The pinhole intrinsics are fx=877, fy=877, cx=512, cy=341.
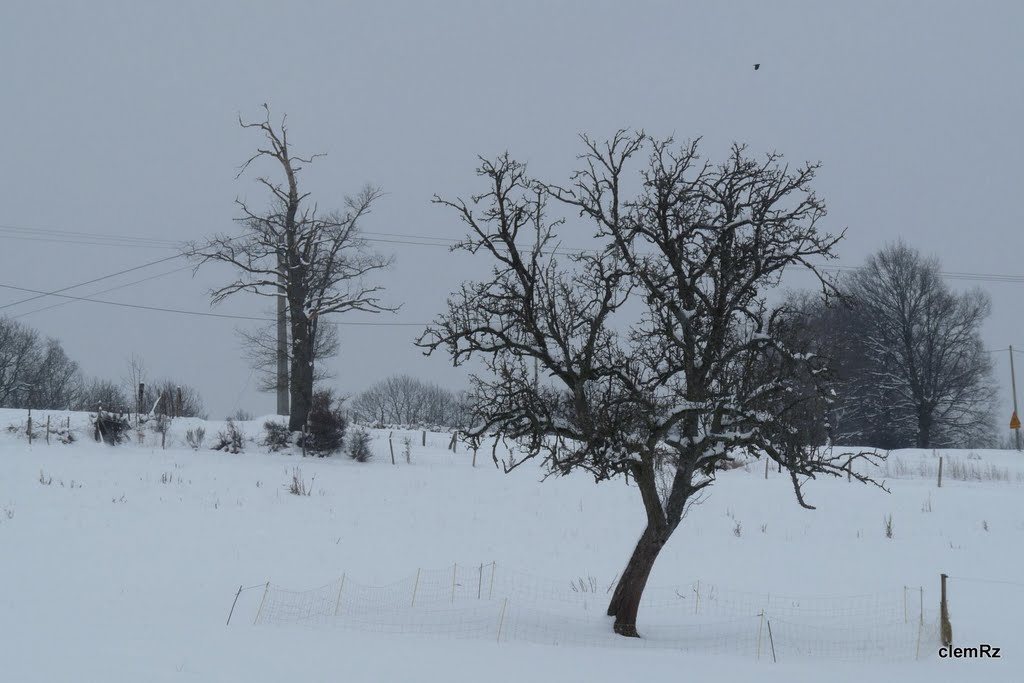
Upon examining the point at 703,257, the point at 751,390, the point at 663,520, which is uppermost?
the point at 703,257

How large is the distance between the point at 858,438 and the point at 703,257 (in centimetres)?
4209

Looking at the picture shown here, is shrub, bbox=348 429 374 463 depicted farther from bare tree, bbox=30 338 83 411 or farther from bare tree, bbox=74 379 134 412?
bare tree, bbox=30 338 83 411

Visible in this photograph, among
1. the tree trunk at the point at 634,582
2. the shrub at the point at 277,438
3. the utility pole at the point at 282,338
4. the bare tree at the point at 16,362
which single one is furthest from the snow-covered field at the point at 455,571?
the bare tree at the point at 16,362

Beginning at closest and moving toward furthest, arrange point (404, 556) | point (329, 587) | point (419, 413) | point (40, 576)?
point (40, 576) < point (329, 587) < point (404, 556) < point (419, 413)

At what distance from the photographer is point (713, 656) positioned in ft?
38.1

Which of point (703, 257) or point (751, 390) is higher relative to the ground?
point (703, 257)

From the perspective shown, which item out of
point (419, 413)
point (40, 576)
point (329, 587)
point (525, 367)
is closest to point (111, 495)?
point (40, 576)

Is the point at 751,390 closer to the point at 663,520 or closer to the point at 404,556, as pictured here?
the point at 663,520

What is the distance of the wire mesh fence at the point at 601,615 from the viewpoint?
12.9 m

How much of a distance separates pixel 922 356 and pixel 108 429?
3950 centimetres

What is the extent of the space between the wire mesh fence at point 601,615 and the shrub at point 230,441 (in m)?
13.7

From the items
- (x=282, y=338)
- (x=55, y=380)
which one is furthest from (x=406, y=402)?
(x=282, y=338)

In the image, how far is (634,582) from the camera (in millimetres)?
13148

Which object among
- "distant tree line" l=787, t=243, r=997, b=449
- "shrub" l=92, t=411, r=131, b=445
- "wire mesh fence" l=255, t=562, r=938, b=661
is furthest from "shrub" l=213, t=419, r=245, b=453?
"distant tree line" l=787, t=243, r=997, b=449
